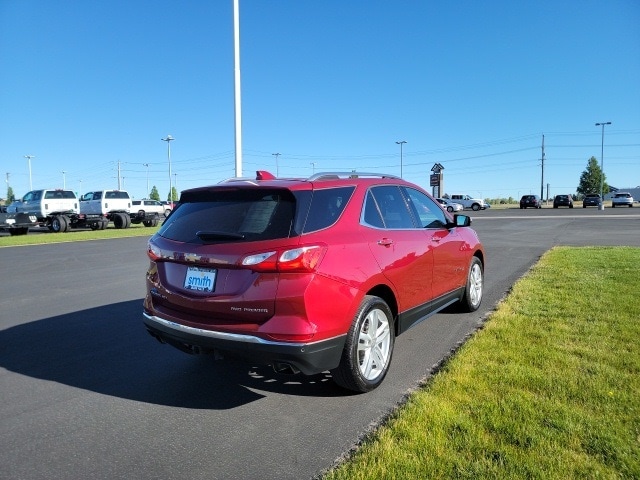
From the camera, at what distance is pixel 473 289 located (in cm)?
596

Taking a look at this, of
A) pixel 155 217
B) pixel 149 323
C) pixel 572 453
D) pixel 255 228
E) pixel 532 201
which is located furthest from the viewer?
pixel 532 201

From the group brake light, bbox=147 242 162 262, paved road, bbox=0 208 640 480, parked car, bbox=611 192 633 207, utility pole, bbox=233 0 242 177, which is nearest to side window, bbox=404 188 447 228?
paved road, bbox=0 208 640 480

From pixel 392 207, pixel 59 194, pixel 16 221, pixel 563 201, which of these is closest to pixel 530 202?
pixel 563 201

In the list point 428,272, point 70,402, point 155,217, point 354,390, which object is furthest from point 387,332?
point 155,217

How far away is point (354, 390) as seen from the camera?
3.52 metres

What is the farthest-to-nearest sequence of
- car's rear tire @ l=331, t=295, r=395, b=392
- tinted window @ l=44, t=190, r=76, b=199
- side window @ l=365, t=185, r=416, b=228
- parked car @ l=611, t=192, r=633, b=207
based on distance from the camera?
parked car @ l=611, t=192, r=633, b=207
tinted window @ l=44, t=190, r=76, b=199
side window @ l=365, t=185, r=416, b=228
car's rear tire @ l=331, t=295, r=395, b=392

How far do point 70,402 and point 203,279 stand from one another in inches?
57.4

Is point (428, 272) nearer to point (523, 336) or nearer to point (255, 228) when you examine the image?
point (523, 336)

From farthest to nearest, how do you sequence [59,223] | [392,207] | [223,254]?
[59,223]
[392,207]
[223,254]

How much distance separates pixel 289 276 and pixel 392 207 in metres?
1.64

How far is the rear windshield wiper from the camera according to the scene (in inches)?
126

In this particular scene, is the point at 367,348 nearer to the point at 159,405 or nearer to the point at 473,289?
the point at 159,405

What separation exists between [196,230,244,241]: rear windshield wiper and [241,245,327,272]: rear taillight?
205 millimetres

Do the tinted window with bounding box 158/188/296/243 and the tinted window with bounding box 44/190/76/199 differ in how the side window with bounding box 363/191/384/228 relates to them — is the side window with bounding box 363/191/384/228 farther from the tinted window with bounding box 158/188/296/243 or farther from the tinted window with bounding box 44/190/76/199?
the tinted window with bounding box 44/190/76/199
